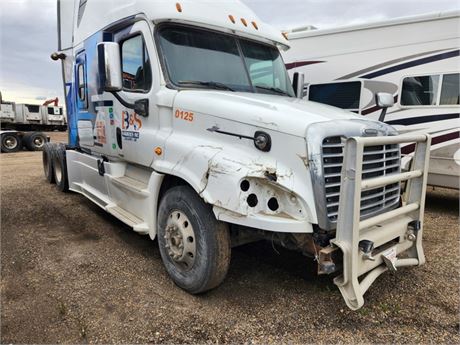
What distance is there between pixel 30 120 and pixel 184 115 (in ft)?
76.9

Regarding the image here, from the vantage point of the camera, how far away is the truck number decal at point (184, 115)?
11.7 ft

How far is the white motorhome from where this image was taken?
6.20m

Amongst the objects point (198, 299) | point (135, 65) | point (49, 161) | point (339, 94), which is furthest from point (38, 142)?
point (198, 299)

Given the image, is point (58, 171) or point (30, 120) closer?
point (58, 171)

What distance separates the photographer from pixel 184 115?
3617 millimetres

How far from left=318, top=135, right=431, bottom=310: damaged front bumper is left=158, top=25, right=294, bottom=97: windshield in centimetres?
171

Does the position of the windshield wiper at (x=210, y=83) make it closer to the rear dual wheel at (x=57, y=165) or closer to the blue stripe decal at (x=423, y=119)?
the blue stripe decal at (x=423, y=119)

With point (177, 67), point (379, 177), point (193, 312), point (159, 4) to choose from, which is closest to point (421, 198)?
point (379, 177)

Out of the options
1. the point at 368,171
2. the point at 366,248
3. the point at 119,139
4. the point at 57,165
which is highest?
the point at 119,139

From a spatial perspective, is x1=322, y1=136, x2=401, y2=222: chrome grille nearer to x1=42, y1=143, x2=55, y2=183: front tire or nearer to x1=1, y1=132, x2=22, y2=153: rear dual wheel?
x1=42, y1=143, x2=55, y2=183: front tire

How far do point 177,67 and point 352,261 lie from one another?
8.37 ft

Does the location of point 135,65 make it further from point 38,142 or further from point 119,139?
point 38,142

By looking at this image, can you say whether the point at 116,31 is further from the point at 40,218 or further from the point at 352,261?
the point at 352,261

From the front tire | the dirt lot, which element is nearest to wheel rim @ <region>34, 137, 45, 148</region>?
the front tire
